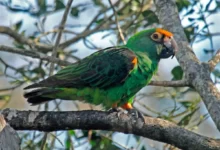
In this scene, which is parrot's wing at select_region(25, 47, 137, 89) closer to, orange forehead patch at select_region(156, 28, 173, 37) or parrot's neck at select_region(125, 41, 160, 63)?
parrot's neck at select_region(125, 41, 160, 63)

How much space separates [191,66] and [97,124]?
79cm

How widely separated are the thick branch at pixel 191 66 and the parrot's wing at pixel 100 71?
13.5 inches

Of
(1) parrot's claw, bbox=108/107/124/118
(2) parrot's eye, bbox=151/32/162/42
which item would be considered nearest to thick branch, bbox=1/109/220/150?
(1) parrot's claw, bbox=108/107/124/118

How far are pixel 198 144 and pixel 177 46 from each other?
99cm

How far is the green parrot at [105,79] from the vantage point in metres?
3.71

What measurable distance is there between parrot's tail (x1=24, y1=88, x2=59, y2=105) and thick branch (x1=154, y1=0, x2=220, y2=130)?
868 mm

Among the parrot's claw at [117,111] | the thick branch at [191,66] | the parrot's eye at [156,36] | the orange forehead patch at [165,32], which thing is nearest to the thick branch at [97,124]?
the parrot's claw at [117,111]

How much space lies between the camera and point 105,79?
382cm

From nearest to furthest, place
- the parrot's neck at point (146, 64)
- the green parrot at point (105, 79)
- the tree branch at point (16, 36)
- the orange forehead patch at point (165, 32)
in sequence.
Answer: the green parrot at point (105, 79)
the parrot's neck at point (146, 64)
the orange forehead patch at point (165, 32)
the tree branch at point (16, 36)

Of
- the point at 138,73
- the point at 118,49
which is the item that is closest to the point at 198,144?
the point at 138,73

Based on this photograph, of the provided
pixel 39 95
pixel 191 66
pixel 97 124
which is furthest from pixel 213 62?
pixel 39 95

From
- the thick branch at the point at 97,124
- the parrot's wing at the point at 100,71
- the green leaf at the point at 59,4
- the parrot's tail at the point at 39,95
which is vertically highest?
the green leaf at the point at 59,4

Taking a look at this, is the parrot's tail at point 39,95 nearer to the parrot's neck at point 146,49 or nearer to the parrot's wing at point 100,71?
the parrot's wing at point 100,71

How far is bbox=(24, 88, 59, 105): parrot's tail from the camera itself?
3.51 meters
